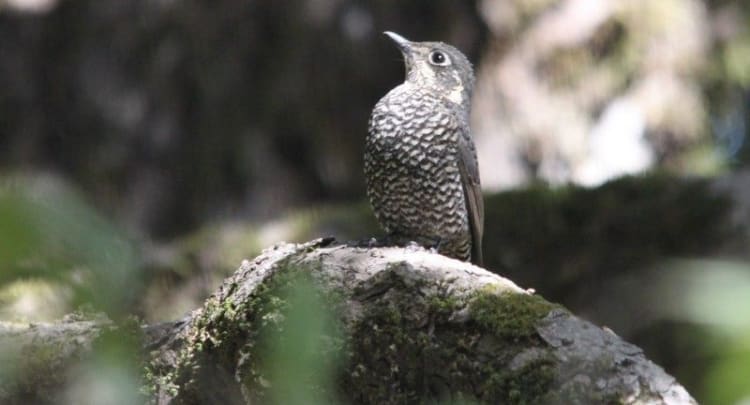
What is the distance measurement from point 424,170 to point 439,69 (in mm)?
610

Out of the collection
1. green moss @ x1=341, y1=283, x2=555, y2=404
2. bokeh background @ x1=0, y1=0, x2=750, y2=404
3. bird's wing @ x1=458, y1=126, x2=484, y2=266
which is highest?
bokeh background @ x1=0, y1=0, x2=750, y2=404

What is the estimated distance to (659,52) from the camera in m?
8.16

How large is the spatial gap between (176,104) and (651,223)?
14.2ft

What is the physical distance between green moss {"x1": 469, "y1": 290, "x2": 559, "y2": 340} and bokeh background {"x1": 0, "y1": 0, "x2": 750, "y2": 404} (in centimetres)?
368

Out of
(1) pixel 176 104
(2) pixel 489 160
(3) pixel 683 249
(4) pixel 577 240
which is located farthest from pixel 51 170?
(3) pixel 683 249

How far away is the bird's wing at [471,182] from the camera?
4.17 meters

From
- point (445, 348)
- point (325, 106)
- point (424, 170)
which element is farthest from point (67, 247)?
point (325, 106)

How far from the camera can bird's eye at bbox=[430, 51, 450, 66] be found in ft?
14.8

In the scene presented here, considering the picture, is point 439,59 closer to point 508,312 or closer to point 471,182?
point 471,182

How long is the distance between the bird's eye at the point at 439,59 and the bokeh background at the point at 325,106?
237 cm

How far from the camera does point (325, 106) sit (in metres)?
8.95

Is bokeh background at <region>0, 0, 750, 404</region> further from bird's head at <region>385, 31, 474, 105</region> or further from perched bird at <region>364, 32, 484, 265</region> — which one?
perched bird at <region>364, 32, 484, 265</region>

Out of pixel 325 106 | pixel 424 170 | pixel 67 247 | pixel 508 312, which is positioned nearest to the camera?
pixel 67 247

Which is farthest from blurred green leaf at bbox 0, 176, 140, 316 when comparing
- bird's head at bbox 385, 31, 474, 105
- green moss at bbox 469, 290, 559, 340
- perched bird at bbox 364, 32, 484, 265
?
bird's head at bbox 385, 31, 474, 105
